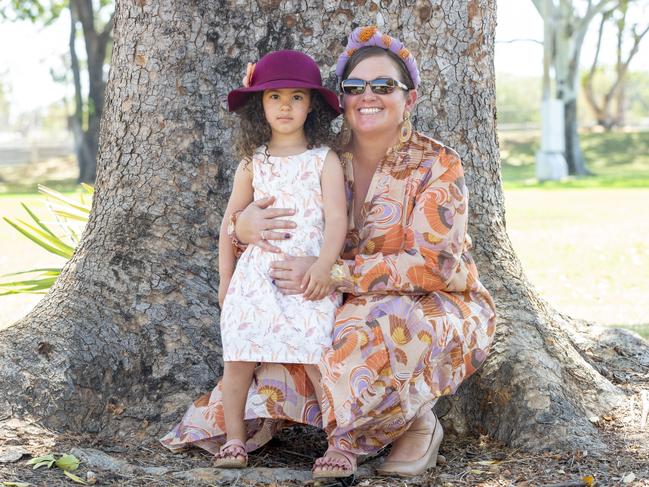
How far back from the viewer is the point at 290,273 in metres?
3.58

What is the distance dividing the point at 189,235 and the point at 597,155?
3242cm

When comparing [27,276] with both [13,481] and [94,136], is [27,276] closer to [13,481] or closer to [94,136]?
[13,481]

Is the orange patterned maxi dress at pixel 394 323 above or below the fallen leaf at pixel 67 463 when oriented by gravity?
above

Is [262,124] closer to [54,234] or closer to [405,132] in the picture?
[405,132]

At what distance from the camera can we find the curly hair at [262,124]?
145 inches

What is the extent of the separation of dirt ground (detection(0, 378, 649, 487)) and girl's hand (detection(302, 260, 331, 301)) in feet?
2.16

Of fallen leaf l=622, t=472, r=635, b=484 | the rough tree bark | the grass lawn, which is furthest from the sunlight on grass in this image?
fallen leaf l=622, t=472, r=635, b=484

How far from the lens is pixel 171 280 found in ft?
14.1

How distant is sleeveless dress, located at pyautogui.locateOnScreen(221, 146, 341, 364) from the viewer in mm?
3561

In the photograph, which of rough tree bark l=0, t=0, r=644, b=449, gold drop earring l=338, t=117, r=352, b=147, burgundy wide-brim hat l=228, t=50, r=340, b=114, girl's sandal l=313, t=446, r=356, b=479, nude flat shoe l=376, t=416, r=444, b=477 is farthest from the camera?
rough tree bark l=0, t=0, r=644, b=449

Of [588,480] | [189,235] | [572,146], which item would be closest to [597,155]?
[572,146]

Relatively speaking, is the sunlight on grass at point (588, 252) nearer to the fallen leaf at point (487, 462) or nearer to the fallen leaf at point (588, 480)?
the fallen leaf at point (487, 462)

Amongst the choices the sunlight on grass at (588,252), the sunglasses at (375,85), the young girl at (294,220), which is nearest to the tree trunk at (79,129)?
the sunlight on grass at (588,252)

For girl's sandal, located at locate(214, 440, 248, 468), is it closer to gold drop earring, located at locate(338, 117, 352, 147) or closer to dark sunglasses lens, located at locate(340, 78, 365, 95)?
gold drop earring, located at locate(338, 117, 352, 147)
